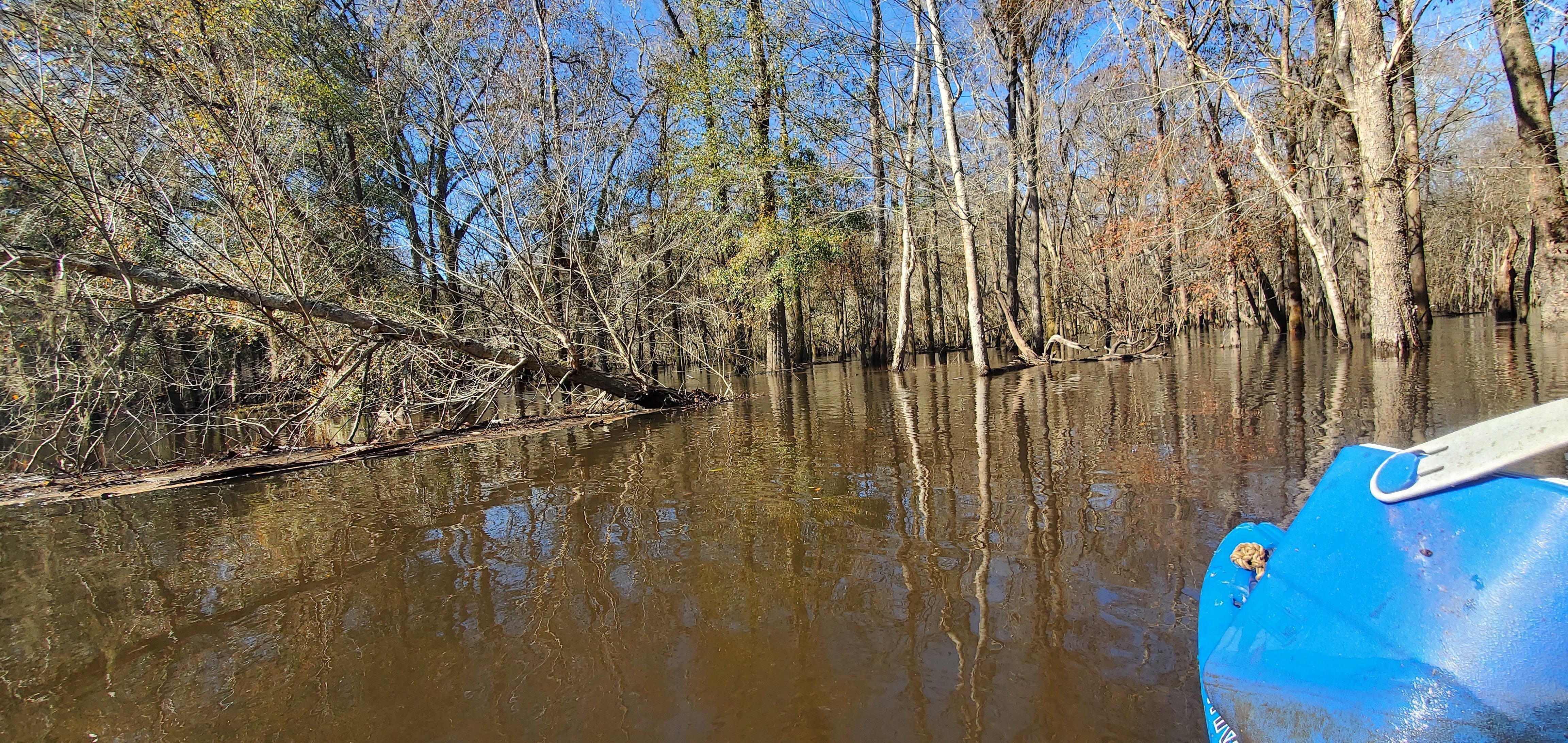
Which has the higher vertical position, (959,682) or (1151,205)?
(1151,205)

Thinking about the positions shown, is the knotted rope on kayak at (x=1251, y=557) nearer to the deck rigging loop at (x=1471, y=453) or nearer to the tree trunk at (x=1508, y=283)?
the deck rigging loop at (x=1471, y=453)

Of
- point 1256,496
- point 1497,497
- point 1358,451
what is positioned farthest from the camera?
point 1256,496

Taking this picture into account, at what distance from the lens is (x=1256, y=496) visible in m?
3.09

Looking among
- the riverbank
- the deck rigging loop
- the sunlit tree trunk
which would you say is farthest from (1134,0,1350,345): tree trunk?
the riverbank

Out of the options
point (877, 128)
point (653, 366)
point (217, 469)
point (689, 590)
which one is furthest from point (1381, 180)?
point (217, 469)

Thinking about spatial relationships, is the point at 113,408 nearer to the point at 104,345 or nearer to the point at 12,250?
the point at 104,345

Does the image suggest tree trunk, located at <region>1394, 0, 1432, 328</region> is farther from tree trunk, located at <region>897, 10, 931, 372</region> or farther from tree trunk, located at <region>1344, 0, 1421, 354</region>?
tree trunk, located at <region>897, 10, 931, 372</region>

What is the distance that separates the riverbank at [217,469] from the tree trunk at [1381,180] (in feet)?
38.5

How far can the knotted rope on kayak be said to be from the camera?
1621 millimetres

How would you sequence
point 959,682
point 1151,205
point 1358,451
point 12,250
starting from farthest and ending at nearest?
1. point 1151,205
2. point 12,250
3. point 959,682
4. point 1358,451

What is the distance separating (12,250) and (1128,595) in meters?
8.74

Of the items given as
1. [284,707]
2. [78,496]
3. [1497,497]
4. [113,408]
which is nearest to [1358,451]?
[1497,497]

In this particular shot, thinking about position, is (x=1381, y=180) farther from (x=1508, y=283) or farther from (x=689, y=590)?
(x=1508, y=283)

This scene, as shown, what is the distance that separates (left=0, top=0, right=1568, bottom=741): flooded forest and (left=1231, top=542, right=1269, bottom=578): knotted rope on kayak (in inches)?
14.5
